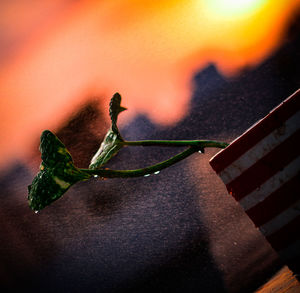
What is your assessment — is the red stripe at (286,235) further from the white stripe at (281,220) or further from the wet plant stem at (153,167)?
the wet plant stem at (153,167)

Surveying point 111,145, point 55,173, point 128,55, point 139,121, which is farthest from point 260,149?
point 128,55

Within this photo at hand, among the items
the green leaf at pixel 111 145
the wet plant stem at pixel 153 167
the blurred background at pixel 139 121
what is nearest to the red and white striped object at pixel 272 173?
the wet plant stem at pixel 153 167

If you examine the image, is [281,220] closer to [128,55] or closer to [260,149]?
[260,149]

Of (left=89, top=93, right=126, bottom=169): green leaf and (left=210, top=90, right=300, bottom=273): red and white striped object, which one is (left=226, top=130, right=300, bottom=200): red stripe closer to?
(left=210, top=90, right=300, bottom=273): red and white striped object

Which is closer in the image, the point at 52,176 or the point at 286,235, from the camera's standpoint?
the point at 52,176

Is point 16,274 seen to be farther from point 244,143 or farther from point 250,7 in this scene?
point 250,7

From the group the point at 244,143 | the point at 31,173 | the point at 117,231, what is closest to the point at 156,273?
the point at 117,231
